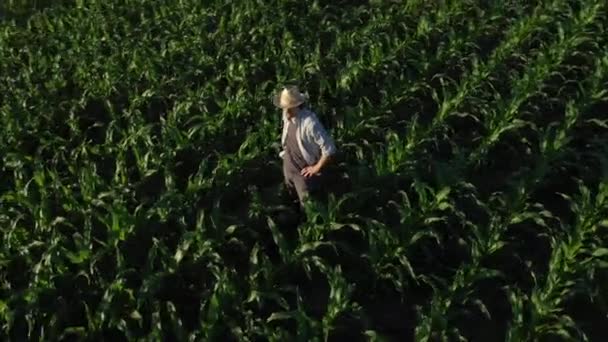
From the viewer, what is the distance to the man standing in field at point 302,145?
18.9ft

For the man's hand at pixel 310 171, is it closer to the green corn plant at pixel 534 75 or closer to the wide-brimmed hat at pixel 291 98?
the wide-brimmed hat at pixel 291 98

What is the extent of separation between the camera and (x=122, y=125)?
8.25 metres

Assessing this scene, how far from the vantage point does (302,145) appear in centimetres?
592

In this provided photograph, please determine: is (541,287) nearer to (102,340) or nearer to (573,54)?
(102,340)

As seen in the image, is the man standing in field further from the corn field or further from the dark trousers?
the corn field

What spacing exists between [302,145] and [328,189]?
41.9 inches

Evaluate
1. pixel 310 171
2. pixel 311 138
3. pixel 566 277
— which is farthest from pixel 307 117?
pixel 566 277

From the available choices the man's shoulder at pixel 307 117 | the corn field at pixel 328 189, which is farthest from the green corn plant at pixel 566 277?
the man's shoulder at pixel 307 117

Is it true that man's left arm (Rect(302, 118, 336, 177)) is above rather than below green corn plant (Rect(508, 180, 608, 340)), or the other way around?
above

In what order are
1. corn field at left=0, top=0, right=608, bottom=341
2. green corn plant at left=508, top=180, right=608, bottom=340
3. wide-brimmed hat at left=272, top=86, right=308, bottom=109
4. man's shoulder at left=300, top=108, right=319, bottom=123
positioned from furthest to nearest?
man's shoulder at left=300, top=108, right=319, bottom=123
wide-brimmed hat at left=272, top=86, right=308, bottom=109
corn field at left=0, top=0, right=608, bottom=341
green corn plant at left=508, top=180, right=608, bottom=340

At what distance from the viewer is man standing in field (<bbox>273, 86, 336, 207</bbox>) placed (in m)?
5.77

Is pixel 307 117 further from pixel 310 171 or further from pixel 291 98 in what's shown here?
pixel 310 171

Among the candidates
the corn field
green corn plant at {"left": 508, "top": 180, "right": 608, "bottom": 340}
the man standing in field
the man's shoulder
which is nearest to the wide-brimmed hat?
the man standing in field

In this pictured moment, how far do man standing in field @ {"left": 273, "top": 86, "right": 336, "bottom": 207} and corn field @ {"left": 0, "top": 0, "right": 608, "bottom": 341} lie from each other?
0.24m
